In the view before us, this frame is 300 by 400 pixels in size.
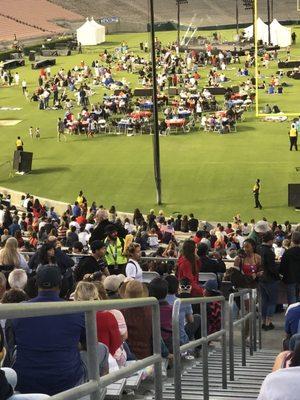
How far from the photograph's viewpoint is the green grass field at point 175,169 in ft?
100

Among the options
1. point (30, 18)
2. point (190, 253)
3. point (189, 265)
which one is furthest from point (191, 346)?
point (30, 18)

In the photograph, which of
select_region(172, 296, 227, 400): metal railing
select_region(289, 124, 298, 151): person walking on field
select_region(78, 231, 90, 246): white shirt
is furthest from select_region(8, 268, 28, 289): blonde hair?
select_region(289, 124, 298, 151): person walking on field

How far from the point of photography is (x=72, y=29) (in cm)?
9050

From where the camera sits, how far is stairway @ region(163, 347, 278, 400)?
7.74 m

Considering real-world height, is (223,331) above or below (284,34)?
below

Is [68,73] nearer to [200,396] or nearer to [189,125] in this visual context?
[189,125]

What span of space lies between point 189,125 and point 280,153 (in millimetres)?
6846

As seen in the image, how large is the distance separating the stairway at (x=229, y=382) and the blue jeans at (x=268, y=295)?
1805mm

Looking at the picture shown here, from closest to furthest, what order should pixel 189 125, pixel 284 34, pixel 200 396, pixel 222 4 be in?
1. pixel 200 396
2. pixel 189 125
3. pixel 284 34
4. pixel 222 4

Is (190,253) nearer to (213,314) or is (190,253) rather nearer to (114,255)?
(213,314)

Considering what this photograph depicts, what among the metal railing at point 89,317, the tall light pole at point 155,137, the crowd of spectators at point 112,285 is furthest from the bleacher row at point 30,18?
the metal railing at point 89,317

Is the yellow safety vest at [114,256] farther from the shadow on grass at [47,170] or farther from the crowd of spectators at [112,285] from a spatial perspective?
the shadow on grass at [47,170]

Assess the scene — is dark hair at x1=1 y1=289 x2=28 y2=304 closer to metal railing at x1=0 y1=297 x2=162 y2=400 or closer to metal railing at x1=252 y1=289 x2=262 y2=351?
metal railing at x1=0 y1=297 x2=162 y2=400

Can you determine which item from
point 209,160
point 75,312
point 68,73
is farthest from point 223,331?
point 68,73
